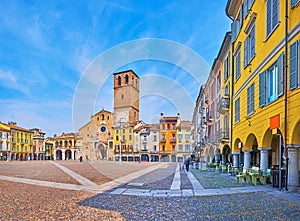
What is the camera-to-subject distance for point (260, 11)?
11.6 m

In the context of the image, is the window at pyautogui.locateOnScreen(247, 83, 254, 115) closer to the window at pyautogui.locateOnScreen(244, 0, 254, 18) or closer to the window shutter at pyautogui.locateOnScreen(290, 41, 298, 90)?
the window at pyautogui.locateOnScreen(244, 0, 254, 18)

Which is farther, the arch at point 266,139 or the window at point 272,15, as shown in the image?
the arch at point 266,139

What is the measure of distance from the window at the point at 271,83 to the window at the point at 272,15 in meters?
1.40

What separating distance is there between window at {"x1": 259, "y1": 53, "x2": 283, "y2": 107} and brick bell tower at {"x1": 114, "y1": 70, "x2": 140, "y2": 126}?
109ft

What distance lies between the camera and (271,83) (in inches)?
415

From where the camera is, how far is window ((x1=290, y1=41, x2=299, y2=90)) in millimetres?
8086

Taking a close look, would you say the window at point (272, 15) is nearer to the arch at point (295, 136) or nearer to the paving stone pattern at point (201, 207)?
the arch at point (295, 136)

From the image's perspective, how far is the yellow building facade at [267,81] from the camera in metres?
8.58

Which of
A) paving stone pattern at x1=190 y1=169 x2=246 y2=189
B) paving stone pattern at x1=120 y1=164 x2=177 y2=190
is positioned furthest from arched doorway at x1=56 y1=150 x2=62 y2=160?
paving stone pattern at x1=190 y1=169 x2=246 y2=189

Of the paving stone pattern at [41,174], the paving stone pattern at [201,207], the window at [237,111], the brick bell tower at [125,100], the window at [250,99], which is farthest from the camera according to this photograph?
the brick bell tower at [125,100]

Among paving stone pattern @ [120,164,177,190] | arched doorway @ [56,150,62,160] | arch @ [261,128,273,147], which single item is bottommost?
arched doorway @ [56,150,62,160]

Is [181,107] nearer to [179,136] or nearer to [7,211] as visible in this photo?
[7,211]

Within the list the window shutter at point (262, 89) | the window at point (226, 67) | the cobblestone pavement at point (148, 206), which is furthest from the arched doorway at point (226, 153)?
the cobblestone pavement at point (148, 206)

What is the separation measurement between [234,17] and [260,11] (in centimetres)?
619
